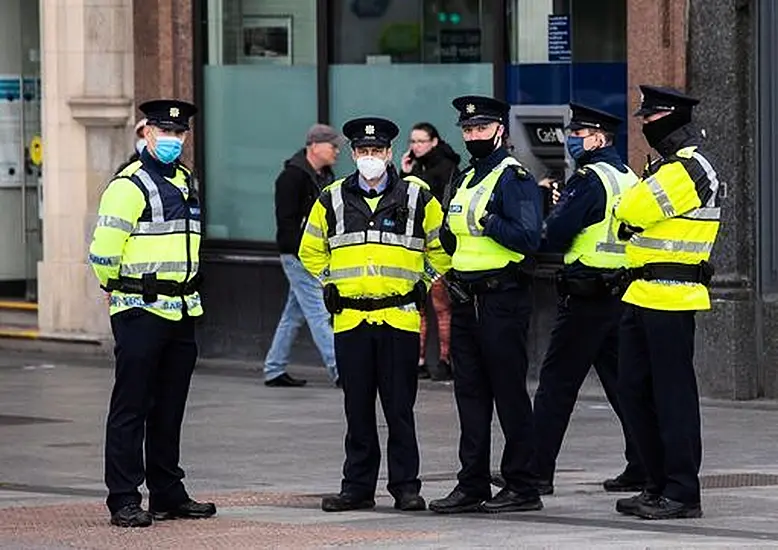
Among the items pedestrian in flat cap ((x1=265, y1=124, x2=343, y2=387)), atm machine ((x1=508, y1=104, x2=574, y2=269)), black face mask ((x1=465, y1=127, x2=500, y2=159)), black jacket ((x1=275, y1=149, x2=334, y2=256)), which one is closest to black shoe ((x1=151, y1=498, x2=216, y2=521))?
black face mask ((x1=465, y1=127, x2=500, y2=159))

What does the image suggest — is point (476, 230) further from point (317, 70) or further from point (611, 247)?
point (317, 70)

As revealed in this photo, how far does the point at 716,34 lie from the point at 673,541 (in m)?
6.48

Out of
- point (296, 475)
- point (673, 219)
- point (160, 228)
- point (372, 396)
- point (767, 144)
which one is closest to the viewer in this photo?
point (673, 219)

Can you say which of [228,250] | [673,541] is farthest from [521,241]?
[228,250]

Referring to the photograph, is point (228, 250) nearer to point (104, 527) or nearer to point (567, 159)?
point (567, 159)

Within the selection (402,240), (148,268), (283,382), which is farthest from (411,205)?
(283,382)

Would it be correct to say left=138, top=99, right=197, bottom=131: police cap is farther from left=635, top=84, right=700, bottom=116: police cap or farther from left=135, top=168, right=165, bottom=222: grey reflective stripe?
left=635, top=84, right=700, bottom=116: police cap

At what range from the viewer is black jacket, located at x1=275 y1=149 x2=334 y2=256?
16.8 m

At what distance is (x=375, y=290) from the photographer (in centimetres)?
1098

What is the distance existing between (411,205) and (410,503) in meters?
1.42

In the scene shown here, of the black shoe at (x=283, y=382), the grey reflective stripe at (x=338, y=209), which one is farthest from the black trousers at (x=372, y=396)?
the black shoe at (x=283, y=382)

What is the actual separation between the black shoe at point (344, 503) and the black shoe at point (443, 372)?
5.98 m

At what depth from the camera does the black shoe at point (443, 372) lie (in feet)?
55.9

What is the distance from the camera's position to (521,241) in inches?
420
